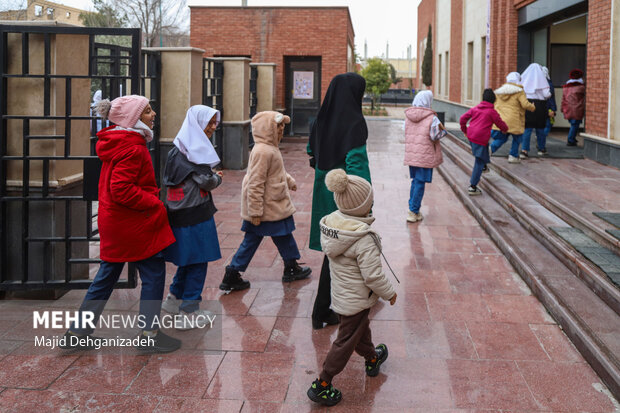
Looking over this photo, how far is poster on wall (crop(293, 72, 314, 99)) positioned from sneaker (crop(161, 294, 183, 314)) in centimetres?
1680

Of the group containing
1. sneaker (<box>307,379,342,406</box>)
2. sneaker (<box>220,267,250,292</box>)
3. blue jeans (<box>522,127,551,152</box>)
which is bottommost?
sneaker (<box>307,379,342,406</box>)

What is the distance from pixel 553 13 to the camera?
1442 cm

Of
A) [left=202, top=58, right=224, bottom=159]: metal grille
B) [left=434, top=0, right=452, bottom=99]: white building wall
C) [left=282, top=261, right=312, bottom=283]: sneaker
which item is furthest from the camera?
[left=434, top=0, right=452, bottom=99]: white building wall

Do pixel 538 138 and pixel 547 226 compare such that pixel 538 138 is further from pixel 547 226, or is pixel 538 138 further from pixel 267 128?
pixel 267 128

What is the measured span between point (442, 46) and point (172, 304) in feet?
94.7

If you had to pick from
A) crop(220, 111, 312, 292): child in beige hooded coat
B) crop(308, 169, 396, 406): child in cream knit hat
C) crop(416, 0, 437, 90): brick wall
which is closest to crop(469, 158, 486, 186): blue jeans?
crop(220, 111, 312, 292): child in beige hooded coat

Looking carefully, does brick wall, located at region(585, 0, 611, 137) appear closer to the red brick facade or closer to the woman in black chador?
the woman in black chador

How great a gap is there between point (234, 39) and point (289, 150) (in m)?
7.55

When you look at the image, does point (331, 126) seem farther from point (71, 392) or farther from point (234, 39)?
point (234, 39)

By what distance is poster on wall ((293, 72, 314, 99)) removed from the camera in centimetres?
2123

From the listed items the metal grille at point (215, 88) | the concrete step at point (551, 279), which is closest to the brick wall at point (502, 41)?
the metal grille at point (215, 88)

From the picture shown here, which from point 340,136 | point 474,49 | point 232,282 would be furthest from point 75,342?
point 474,49

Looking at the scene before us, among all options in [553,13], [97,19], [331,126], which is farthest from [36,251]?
[97,19]

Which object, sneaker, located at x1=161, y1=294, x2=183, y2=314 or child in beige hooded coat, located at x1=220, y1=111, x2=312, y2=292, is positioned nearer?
sneaker, located at x1=161, y1=294, x2=183, y2=314
